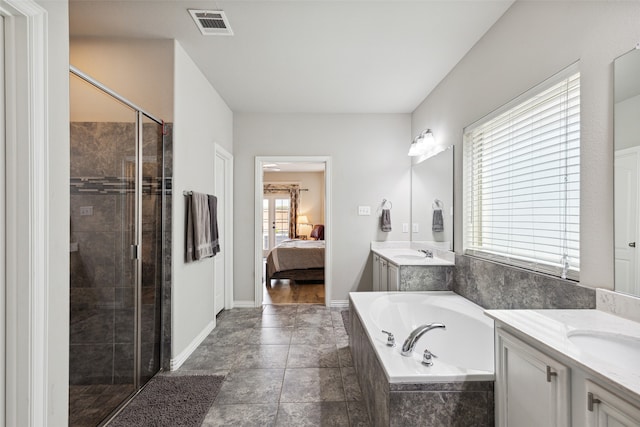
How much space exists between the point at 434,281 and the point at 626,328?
170 cm

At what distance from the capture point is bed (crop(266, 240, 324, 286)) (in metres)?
5.29

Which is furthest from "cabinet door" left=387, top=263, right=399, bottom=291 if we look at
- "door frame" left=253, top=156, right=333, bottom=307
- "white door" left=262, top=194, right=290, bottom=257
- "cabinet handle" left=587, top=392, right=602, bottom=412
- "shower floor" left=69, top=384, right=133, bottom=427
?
"white door" left=262, top=194, right=290, bottom=257

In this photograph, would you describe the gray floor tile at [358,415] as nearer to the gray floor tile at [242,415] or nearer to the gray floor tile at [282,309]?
the gray floor tile at [242,415]

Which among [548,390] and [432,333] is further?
[432,333]

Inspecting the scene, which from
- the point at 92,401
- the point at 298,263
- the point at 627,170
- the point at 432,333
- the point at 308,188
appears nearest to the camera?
the point at 627,170

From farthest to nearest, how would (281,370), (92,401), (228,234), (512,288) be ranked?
(228,234)
(281,370)
(512,288)
(92,401)

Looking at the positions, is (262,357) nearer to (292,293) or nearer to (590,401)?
(292,293)

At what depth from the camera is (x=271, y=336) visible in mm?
3053

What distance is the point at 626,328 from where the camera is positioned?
1.13 m

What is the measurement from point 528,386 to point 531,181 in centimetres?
122

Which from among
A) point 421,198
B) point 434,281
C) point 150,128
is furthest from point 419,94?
point 150,128

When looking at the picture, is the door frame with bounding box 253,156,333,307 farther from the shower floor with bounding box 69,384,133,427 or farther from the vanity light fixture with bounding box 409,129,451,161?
the shower floor with bounding box 69,384,133,427

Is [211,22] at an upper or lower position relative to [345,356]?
upper
